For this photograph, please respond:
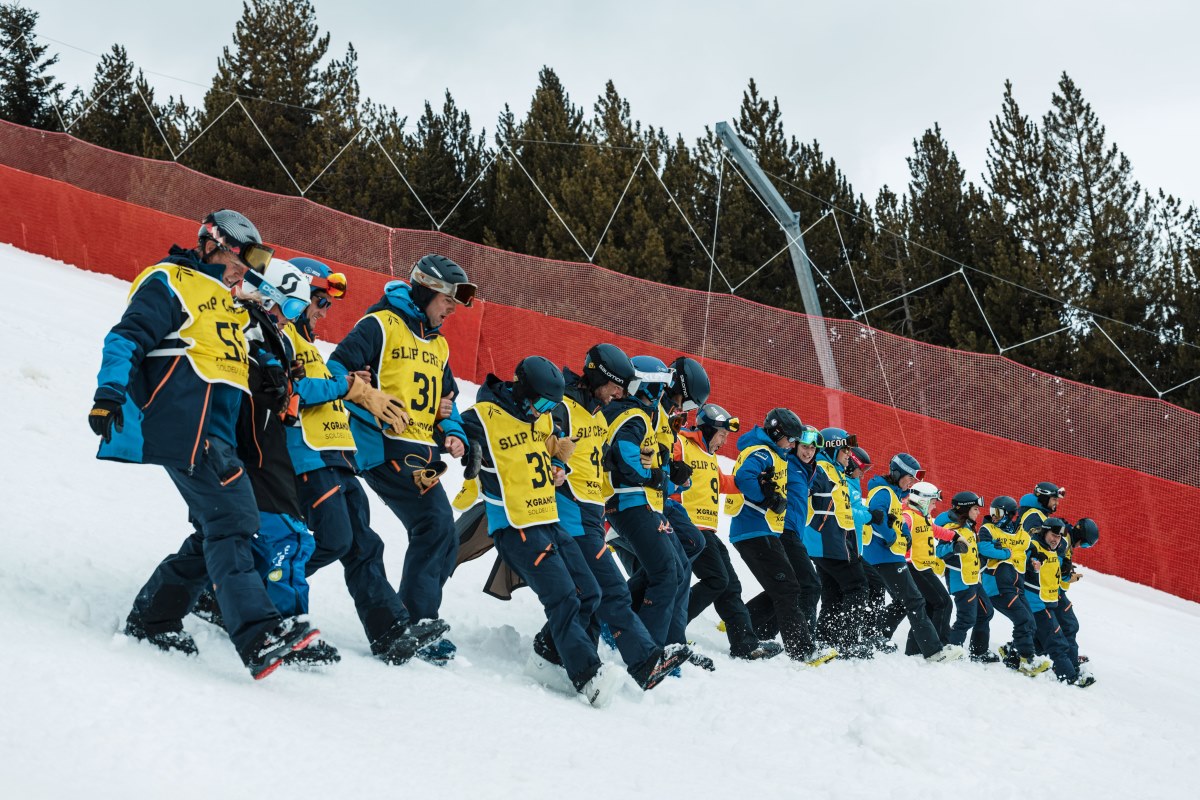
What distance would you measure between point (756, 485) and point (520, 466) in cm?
306

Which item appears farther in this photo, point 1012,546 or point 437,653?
point 1012,546

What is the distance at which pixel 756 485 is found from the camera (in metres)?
8.84

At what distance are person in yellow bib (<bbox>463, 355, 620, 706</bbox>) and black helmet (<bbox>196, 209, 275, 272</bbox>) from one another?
155 cm

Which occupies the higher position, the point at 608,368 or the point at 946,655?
the point at 608,368

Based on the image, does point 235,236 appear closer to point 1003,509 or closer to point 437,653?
point 437,653

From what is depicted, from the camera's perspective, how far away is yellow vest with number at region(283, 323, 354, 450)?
Answer: 5613 mm

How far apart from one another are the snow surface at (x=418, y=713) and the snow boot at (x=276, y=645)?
0.33ft

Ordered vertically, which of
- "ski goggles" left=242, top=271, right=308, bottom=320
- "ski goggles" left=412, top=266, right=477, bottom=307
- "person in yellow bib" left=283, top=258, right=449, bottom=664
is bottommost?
"person in yellow bib" left=283, top=258, right=449, bottom=664

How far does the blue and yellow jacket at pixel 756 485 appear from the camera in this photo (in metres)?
8.82

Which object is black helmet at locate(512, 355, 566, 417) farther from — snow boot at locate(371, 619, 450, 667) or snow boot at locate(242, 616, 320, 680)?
snow boot at locate(242, 616, 320, 680)

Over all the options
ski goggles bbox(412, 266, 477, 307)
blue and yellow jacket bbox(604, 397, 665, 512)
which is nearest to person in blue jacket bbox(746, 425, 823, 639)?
blue and yellow jacket bbox(604, 397, 665, 512)

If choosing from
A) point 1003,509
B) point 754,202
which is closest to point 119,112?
point 754,202

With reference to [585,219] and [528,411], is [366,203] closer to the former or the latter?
[585,219]

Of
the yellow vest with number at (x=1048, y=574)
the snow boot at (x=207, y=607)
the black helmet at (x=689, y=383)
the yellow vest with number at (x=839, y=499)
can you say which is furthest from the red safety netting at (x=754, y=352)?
the snow boot at (x=207, y=607)
